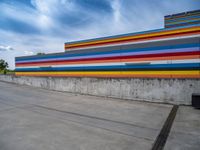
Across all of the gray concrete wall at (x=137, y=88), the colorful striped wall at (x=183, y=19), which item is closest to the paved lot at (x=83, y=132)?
the gray concrete wall at (x=137, y=88)

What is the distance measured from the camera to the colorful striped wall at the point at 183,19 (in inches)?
478

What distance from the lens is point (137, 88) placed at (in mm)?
8305

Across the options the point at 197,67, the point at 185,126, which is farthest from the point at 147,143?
the point at 197,67

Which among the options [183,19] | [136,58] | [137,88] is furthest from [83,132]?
[183,19]

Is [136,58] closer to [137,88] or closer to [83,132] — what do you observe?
[137,88]

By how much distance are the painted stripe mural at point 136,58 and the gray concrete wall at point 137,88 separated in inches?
26.7

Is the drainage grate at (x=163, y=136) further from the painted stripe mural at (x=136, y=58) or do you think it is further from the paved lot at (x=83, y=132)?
the painted stripe mural at (x=136, y=58)

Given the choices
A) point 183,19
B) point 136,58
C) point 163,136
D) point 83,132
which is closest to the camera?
point 163,136

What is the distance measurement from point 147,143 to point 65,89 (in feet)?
31.2

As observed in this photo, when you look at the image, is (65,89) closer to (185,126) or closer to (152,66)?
(152,66)

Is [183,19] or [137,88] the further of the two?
[183,19]

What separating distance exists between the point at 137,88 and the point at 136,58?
2160 millimetres

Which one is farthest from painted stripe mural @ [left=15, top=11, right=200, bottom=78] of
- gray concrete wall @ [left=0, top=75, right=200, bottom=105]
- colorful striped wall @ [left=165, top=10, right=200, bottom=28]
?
gray concrete wall @ [left=0, top=75, right=200, bottom=105]

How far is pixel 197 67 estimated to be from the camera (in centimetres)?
719
